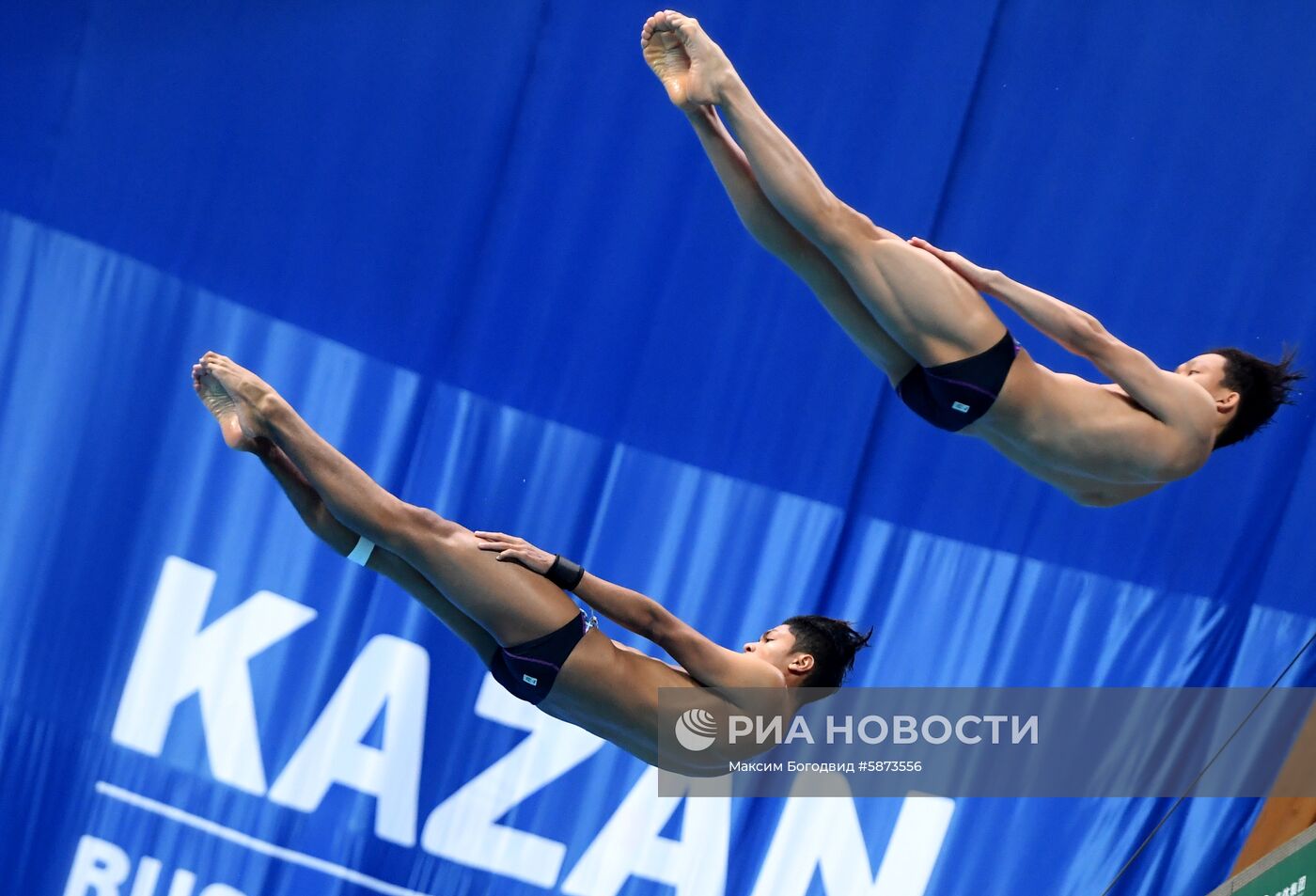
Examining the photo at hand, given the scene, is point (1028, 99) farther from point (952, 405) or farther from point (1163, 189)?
point (952, 405)

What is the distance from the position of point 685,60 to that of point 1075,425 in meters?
1.35

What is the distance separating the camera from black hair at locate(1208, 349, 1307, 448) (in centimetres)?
372

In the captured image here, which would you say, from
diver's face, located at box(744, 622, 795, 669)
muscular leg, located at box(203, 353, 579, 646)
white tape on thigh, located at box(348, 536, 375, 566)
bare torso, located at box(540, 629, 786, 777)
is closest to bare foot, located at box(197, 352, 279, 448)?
muscular leg, located at box(203, 353, 579, 646)

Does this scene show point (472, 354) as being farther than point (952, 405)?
Yes

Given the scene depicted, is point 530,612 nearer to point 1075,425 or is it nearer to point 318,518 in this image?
point 318,518

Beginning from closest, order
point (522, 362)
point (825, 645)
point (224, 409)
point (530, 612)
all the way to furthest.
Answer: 1. point (530, 612)
2. point (224, 409)
3. point (825, 645)
4. point (522, 362)

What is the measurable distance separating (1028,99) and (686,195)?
4.59 feet

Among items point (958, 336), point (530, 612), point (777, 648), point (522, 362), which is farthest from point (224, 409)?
point (958, 336)

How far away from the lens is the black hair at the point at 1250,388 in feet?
12.2

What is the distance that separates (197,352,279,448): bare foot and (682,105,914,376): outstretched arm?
1.30m

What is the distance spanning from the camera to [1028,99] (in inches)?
222

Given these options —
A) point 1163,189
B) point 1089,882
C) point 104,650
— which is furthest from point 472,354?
point 1089,882

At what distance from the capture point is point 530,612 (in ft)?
12.5

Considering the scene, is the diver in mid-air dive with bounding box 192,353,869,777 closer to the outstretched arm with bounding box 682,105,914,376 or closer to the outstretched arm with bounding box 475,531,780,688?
the outstretched arm with bounding box 475,531,780,688
